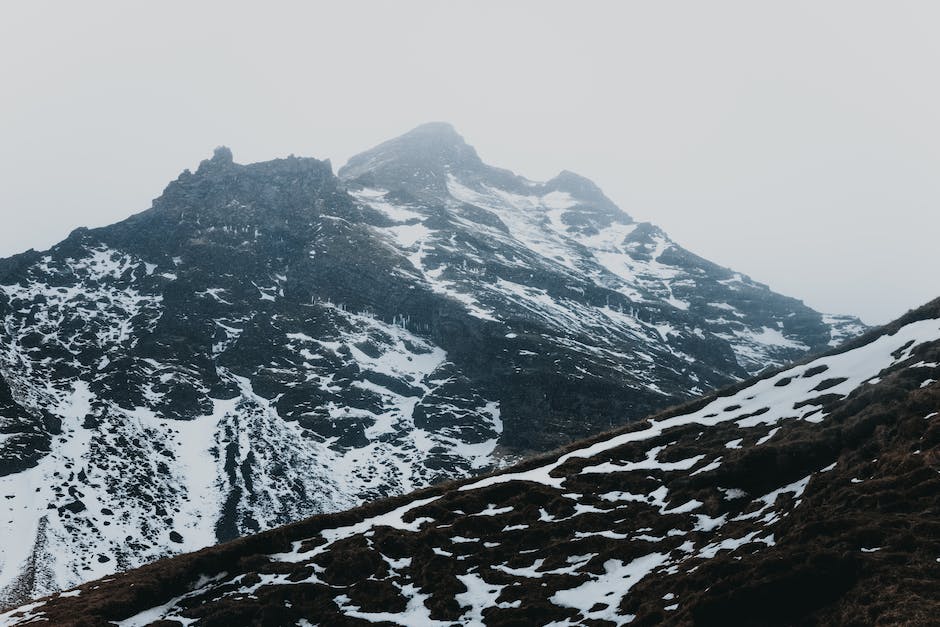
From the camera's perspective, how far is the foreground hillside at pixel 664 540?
20.3 meters

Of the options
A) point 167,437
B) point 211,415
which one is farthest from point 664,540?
point 211,415

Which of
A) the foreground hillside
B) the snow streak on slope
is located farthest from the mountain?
the foreground hillside

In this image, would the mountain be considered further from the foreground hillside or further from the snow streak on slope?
the foreground hillside

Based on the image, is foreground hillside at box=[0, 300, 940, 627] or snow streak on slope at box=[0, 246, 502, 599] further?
snow streak on slope at box=[0, 246, 502, 599]

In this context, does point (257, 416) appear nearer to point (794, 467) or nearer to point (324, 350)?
point (324, 350)

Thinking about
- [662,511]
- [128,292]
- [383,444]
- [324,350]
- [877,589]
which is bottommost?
[383,444]

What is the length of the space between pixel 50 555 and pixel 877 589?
114094 millimetres

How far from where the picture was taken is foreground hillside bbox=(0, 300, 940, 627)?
66.7 ft

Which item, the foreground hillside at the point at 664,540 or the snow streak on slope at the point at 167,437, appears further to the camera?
the snow streak on slope at the point at 167,437

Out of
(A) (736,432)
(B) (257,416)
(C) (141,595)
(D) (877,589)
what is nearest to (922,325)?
(A) (736,432)

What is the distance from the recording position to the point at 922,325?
44594 mm

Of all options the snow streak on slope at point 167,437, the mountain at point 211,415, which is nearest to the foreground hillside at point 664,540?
the mountain at point 211,415

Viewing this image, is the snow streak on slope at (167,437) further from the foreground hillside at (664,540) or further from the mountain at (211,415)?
the foreground hillside at (664,540)

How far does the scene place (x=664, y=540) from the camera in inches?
1214
